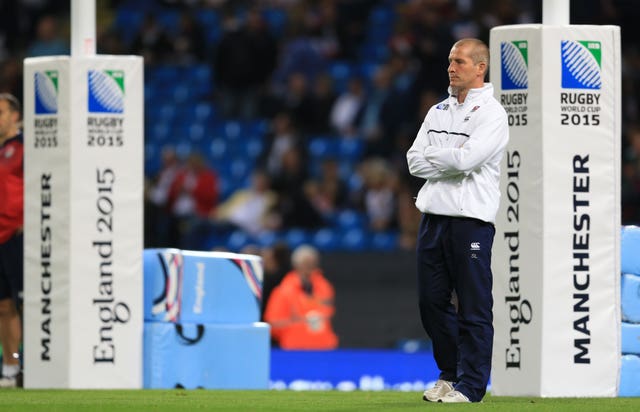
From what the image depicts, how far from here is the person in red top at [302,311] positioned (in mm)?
18406

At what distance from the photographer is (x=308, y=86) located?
2348cm

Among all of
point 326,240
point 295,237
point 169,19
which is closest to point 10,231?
point 326,240

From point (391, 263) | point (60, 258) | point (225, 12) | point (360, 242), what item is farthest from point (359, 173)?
point (60, 258)

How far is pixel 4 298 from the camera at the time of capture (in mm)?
13297

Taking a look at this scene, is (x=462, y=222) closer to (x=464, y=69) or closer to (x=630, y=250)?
(x=464, y=69)

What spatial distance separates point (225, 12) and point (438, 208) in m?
16.4

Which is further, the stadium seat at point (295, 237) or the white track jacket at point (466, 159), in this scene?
the stadium seat at point (295, 237)

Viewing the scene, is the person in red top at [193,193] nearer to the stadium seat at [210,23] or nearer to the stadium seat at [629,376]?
the stadium seat at [210,23]

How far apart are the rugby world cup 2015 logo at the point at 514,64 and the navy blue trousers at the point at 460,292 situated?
1.34m

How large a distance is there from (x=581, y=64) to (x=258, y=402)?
3.07 m

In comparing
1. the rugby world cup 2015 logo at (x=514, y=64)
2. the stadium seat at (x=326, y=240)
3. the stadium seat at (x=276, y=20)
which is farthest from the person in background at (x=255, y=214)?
the rugby world cup 2015 logo at (x=514, y=64)

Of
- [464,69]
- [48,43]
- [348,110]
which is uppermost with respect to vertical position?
[48,43]

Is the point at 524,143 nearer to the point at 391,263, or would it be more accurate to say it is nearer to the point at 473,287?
the point at 473,287

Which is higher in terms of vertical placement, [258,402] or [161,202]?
[161,202]
